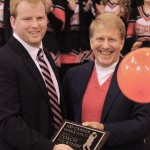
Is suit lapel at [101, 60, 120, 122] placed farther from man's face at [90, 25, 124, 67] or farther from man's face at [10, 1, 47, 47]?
man's face at [10, 1, 47, 47]

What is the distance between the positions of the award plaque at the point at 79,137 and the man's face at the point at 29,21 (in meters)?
0.44

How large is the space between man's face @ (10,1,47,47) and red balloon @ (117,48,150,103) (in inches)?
17.4

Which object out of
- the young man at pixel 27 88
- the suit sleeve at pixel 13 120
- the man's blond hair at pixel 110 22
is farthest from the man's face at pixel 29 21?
the man's blond hair at pixel 110 22

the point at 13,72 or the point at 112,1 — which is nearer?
the point at 13,72

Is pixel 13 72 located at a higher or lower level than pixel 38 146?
higher

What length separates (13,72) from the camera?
1797 mm

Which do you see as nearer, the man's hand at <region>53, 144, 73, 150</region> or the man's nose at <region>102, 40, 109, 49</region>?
the man's hand at <region>53, 144, 73, 150</region>

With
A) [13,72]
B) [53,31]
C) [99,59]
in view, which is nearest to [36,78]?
[13,72]

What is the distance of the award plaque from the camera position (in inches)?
72.3

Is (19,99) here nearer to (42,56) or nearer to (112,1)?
(42,56)

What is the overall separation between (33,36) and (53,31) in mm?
1820

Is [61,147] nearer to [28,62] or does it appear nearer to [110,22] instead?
[28,62]

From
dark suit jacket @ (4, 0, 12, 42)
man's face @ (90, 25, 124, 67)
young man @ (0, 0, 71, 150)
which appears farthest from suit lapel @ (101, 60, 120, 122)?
dark suit jacket @ (4, 0, 12, 42)

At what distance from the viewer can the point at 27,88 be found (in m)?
1.83
